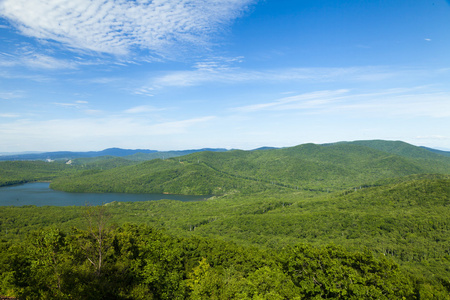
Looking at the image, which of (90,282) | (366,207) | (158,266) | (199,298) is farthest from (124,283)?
(366,207)

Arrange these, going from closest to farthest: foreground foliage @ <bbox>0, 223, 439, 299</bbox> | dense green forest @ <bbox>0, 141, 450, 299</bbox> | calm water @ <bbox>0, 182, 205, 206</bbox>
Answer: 1. foreground foliage @ <bbox>0, 223, 439, 299</bbox>
2. dense green forest @ <bbox>0, 141, 450, 299</bbox>
3. calm water @ <bbox>0, 182, 205, 206</bbox>

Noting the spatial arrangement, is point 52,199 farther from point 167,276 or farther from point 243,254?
point 167,276

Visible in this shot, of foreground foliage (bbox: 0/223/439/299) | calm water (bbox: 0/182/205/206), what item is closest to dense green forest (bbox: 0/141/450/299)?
foreground foliage (bbox: 0/223/439/299)

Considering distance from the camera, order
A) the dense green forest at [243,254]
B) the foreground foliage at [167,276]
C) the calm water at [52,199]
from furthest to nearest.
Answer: the calm water at [52,199], the dense green forest at [243,254], the foreground foliage at [167,276]

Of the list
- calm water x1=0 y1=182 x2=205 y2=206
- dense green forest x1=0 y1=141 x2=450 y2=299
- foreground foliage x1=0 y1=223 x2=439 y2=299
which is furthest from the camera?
calm water x1=0 y1=182 x2=205 y2=206

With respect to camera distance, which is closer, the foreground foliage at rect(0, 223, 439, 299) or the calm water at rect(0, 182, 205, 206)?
the foreground foliage at rect(0, 223, 439, 299)

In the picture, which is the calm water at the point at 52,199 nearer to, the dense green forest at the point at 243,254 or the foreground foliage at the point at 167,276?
the dense green forest at the point at 243,254

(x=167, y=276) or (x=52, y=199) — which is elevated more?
(x=167, y=276)

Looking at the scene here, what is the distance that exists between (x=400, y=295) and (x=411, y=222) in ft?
279

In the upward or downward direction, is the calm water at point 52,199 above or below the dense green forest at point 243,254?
below

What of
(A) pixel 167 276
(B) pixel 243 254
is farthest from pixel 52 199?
(A) pixel 167 276

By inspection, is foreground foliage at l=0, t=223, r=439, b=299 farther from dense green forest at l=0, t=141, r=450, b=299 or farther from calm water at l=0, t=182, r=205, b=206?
calm water at l=0, t=182, r=205, b=206

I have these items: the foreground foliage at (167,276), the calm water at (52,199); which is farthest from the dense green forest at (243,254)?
the calm water at (52,199)

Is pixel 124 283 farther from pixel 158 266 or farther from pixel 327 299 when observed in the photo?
pixel 327 299
